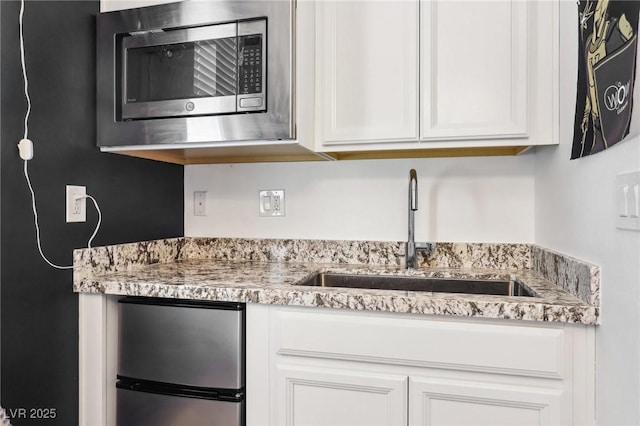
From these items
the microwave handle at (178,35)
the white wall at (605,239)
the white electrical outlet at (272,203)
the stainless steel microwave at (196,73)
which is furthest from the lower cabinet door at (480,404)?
the microwave handle at (178,35)

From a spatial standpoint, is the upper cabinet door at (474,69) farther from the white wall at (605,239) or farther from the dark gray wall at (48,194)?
the dark gray wall at (48,194)

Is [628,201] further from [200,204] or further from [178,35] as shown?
[200,204]

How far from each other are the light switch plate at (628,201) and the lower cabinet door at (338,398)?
63cm

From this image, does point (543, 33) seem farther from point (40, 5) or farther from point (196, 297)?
point (40, 5)

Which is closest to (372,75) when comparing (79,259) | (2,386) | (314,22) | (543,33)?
(314,22)

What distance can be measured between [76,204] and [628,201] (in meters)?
1.47

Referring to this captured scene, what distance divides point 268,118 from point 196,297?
23.4 inches

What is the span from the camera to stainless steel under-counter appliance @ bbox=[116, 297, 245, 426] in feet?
3.94

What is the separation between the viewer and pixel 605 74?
85 centimetres

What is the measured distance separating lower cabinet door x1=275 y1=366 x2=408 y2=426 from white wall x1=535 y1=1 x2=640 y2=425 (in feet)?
1.54

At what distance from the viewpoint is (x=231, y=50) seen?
1.35 m

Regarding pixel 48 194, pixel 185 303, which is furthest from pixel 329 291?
pixel 48 194

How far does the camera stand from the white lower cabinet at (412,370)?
1.00 m

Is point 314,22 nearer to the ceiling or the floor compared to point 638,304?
nearer to the ceiling
